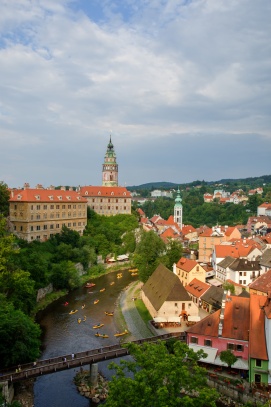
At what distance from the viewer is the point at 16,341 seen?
25.8 meters

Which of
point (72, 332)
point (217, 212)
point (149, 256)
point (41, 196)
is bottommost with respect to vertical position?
point (72, 332)

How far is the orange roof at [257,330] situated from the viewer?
24.8 m

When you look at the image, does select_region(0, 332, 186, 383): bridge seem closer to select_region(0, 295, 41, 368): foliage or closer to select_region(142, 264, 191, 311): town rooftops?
select_region(0, 295, 41, 368): foliage

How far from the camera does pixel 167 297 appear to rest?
118ft

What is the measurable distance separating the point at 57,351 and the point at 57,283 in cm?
1742

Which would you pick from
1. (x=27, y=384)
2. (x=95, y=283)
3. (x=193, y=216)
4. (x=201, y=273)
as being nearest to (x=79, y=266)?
(x=95, y=283)

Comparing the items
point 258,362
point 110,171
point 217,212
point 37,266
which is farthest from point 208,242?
point 217,212

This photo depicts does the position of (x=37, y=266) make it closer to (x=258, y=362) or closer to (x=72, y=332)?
(x=72, y=332)

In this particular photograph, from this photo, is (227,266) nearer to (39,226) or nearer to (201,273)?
(201,273)

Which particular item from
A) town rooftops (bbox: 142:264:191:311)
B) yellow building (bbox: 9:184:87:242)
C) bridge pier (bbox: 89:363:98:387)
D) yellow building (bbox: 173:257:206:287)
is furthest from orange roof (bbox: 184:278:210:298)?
yellow building (bbox: 9:184:87:242)

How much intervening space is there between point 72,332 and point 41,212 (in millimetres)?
29672

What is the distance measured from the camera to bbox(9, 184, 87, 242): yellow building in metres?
59.8

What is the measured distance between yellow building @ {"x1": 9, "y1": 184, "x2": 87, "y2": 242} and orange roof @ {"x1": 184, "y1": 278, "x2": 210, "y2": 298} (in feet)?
90.6

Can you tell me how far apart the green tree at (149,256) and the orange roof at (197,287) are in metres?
6.09
